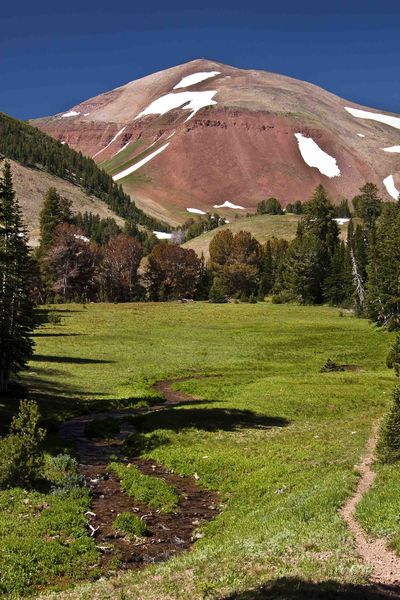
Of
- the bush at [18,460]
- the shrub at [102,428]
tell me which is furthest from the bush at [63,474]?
the shrub at [102,428]

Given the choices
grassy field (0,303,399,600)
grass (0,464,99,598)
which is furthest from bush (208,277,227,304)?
grass (0,464,99,598)

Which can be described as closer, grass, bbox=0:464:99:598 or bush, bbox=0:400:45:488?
grass, bbox=0:464:99:598

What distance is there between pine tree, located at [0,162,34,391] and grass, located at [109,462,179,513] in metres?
18.6

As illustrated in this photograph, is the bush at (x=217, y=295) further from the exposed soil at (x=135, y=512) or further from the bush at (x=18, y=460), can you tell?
the bush at (x=18, y=460)

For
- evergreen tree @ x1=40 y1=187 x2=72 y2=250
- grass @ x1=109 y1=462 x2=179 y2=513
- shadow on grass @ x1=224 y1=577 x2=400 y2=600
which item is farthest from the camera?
evergreen tree @ x1=40 y1=187 x2=72 y2=250

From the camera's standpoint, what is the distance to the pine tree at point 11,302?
3978 cm

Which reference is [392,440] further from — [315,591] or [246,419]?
[246,419]

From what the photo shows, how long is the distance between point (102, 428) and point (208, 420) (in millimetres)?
6297

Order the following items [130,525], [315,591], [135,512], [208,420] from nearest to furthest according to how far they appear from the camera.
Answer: [315,591] → [130,525] → [135,512] → [208,420]

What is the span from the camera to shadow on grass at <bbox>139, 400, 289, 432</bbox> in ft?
107

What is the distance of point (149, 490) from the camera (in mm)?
22359

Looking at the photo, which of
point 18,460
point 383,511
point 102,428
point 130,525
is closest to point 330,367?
point 102,428

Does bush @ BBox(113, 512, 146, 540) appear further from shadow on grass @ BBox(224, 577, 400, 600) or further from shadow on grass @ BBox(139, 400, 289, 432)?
shadow on grass @ BBox(139, 400, 289, 432)

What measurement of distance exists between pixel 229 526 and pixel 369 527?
521 cm
